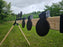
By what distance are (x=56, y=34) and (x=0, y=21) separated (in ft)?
7.23

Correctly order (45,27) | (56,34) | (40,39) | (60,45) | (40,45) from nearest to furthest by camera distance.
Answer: (45,27), (60,45), (56,34), (40,45), (40,39)

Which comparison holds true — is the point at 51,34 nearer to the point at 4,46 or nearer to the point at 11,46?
the point at 11,46

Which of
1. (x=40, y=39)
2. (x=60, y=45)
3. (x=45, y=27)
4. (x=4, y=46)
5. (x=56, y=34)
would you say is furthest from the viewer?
(x=4, y=46)

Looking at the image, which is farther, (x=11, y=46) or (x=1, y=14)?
(x=1, y=14)

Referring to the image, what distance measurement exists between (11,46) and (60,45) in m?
0.81

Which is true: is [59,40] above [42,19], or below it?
below

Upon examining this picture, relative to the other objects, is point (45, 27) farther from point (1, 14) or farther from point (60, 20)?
point (1, 14)

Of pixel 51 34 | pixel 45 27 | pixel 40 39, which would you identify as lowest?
pixel 40 39

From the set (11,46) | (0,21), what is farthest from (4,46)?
(0,21)

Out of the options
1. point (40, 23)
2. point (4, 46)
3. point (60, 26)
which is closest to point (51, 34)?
point (40, 23)

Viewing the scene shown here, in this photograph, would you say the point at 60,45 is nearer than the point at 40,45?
Yes

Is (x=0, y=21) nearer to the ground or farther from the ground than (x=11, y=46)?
farther from the ground

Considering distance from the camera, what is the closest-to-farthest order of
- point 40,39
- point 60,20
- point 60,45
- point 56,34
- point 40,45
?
point 60,20 → point 60,45 → point 56,34 → point 40,45 → point 40,39

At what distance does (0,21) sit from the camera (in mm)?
2793
